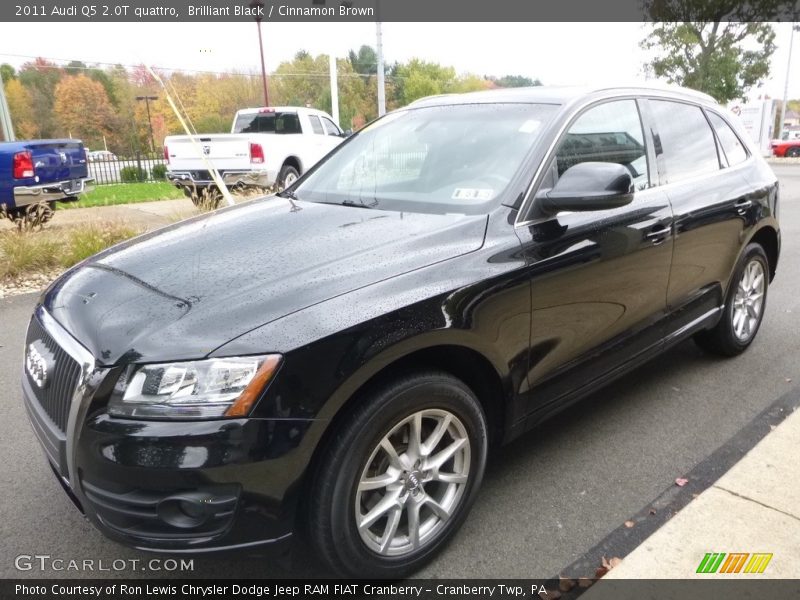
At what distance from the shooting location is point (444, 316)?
2172 mm

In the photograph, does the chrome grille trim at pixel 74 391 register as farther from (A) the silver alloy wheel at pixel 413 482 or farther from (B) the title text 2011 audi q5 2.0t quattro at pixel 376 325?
(A) the silver alloy wheel at pixel 413 482

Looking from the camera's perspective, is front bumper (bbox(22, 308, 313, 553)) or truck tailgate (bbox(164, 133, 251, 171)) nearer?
front bumper (bbox(22, 308, 313, 553))

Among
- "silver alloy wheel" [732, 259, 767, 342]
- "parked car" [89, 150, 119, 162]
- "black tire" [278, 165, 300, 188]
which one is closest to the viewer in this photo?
"silver alloy wheel" [732, 259, 767, 342]

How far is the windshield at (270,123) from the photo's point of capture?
1380cm

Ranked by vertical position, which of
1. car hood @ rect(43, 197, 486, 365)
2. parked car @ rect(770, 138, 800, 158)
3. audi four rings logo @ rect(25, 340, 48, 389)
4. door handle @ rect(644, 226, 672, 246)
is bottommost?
parked car @ rect(770, 138, 800, 158)

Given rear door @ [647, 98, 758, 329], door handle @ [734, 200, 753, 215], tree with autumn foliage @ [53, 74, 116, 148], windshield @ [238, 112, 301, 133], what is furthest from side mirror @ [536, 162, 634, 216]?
tree with autumn foliage @ [53, 74, 116, 148]

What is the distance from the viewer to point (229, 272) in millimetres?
2230

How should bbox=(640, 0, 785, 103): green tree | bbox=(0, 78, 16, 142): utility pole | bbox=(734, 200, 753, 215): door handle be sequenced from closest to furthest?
bbox=(734, 200, 753, 215): door handle, bbox=(0, 78, 16, 142): utility pole, bbox=(640, 0, 785, 103): green tree

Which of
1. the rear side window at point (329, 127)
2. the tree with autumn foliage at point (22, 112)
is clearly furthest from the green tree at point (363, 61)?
the rear side window at point (329, 127)

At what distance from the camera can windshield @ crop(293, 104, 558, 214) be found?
2.77 metres

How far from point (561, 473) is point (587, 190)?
4.48ft

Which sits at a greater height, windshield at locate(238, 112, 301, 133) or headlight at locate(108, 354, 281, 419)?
windshield at locate(238, 112, 301, 133)

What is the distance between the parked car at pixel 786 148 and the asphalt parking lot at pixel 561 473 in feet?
117

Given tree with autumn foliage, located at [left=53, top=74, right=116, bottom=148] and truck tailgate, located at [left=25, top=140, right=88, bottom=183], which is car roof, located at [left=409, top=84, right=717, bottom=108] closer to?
truck tailgate, located at [left=25, top=140, right=88, bottom=183]
